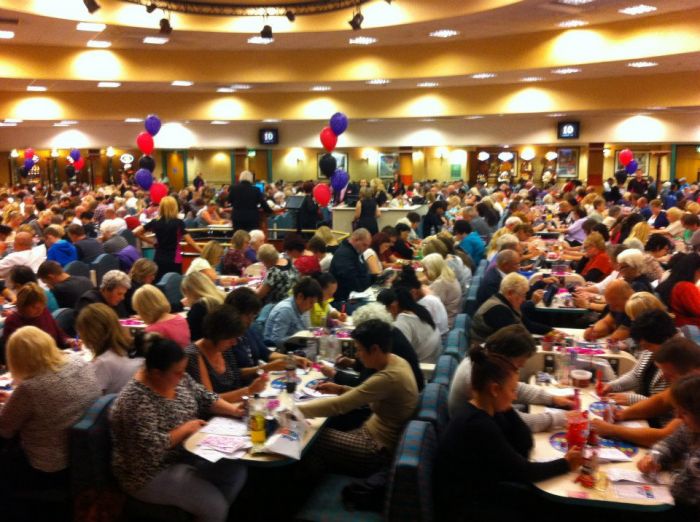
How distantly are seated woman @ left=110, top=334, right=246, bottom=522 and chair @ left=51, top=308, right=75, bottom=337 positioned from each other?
253cm

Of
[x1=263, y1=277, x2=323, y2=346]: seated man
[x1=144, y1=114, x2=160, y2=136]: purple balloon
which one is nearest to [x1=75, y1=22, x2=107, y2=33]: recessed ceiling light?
[x1=144, y1=114, x2=160, y2=136]: purple balloon

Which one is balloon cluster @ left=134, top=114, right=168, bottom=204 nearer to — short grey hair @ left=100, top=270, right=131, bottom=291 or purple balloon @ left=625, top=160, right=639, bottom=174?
short grey hair @ left=100, top=270, right=131, bottom=291

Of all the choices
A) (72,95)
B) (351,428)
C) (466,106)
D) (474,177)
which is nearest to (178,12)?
(72,95)

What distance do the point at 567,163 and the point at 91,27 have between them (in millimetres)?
13869

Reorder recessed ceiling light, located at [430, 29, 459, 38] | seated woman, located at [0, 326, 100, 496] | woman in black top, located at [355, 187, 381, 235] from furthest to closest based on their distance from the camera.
A: woman in black top, located at [355, 187, 381, 235], recessed ceiling light, located at [430, 29, 459, 38], seated woman, located at [0, 326, 100, 496]

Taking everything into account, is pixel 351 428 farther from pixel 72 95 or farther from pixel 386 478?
pixel 72 95

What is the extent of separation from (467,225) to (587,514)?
6238 mm

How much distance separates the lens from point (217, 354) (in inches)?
164

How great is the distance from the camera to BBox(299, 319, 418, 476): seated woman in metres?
3.65

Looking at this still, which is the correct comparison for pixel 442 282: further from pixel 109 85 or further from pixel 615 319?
pixel 109 85

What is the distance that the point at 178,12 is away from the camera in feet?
38.1

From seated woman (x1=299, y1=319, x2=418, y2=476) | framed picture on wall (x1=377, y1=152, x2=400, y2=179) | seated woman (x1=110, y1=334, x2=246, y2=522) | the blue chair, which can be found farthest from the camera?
framed picture on wall (x1=377, y1=152, x2=400, y2=179)

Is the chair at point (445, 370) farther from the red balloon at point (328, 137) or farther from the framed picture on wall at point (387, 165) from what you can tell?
the framed picture on wall at point (387, 165)

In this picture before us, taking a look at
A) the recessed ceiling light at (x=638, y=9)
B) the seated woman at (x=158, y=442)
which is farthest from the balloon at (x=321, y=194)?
the seated woman at (x=158, y=442)
